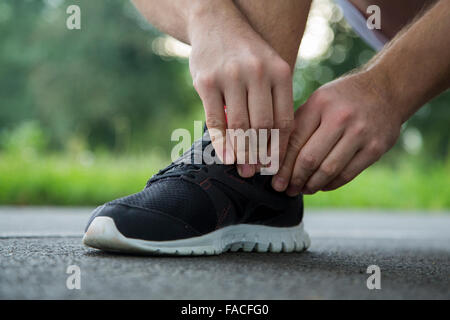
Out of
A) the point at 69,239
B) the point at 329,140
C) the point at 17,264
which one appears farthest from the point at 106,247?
the point at 329,140

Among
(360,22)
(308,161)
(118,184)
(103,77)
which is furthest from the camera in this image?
(103,77)

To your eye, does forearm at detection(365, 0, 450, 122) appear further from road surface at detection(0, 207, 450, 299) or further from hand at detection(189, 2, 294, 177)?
road surface at detection(0, 207, 450, 299)

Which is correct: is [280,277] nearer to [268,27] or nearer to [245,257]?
[245,257]

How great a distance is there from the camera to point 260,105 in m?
0.81

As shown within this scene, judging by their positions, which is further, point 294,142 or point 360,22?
point 360,22

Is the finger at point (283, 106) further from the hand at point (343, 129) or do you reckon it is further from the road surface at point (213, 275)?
the road surface at point (213, 275)

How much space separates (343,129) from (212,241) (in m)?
0.34

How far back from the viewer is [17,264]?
30.2 inches

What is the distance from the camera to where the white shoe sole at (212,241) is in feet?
2.92

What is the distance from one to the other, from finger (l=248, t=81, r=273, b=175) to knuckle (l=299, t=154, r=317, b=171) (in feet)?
0.45

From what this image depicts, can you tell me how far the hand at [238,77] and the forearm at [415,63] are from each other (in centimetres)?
23

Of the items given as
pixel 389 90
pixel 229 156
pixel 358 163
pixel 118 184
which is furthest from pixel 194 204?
pixel 118 184

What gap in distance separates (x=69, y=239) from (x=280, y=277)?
2.23ft

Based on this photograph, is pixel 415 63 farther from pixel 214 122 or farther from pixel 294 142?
pixel 214 122
